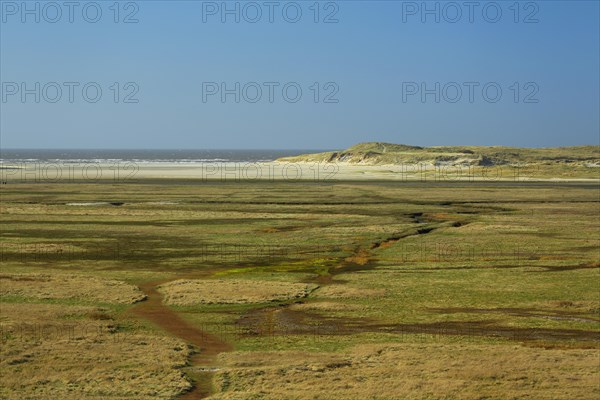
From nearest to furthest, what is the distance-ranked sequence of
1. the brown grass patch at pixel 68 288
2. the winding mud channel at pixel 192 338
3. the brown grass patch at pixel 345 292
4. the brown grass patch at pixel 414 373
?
the brown grass patch at pixel 414 373 < the winding mud channel at pixel 192 338 < the brown grass patch at pixel 68 288 < the brown grass patch at pixel 345 292

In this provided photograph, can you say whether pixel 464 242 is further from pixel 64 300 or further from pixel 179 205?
pixel 179 205

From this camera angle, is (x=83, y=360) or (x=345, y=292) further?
(x=345, y=292)

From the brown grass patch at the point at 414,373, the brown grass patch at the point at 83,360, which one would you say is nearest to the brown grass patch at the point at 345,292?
the brown grass patch at the point at 414,373

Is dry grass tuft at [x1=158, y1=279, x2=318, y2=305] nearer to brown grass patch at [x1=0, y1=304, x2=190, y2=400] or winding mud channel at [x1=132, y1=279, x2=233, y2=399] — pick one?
winding mud channel at [x1=132, y1=279, x2=233, y2=399]

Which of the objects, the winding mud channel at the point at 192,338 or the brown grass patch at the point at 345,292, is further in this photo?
the brown grass patch at the point at 345,292

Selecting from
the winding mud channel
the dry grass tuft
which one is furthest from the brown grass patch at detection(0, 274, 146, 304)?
the dry grass tuft

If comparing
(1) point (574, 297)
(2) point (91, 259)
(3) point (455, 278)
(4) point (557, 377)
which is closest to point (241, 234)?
(2) point (91, 259)

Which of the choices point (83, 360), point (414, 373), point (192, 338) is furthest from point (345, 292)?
point (83, 360)

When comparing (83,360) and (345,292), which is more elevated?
(345,292)

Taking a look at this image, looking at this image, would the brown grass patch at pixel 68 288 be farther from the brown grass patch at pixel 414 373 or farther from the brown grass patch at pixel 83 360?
the brown grass patch at pixel 414 373

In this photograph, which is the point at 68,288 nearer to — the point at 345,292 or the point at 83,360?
the point at 345,292
